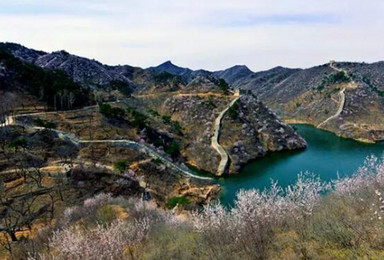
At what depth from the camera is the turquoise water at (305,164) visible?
5841cm

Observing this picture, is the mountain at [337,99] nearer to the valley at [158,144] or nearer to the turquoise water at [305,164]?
the valley at [158,144]

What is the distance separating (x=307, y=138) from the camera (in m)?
96.2

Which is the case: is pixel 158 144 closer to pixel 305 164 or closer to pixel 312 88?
pixel 305 164

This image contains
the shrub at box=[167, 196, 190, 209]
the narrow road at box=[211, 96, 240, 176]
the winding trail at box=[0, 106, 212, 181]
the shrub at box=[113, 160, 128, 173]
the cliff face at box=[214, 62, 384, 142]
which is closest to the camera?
the shrub at box=[167, 196, 190, 209]

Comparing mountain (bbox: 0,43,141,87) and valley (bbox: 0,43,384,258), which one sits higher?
mountain (bbox: 0,43,141,87)

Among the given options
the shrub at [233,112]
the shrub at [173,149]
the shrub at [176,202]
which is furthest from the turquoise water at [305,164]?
the shrub at [233,112]

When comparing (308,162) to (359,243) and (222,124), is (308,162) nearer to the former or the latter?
(222,124)

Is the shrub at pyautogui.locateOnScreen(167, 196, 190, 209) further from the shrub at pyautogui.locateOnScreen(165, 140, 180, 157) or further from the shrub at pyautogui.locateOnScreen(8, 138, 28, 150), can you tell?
the shrub at pyautogui.locateOnScreen(165, 140, 180, 157)

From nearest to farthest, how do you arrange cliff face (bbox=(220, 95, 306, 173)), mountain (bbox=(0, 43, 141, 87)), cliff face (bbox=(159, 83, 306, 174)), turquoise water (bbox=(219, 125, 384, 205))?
turquoise water (bbox=(219, 125, 384, 205))
cliff face (bbox=(159, 83, 306, 174))
cliff face (bbox=(220, 95, 306, 173))
mountain (bbox=(0, 43, 141, 87))

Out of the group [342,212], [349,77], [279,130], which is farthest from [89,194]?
[349,77]

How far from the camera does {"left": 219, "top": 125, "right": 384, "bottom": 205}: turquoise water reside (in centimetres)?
5841

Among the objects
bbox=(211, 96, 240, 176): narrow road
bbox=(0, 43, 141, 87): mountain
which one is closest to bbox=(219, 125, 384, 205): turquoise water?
bbox=(211, 96, 240, 176): narrow road

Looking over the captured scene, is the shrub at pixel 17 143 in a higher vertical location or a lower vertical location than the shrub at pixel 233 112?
lower

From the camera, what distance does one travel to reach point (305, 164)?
69.0 m
